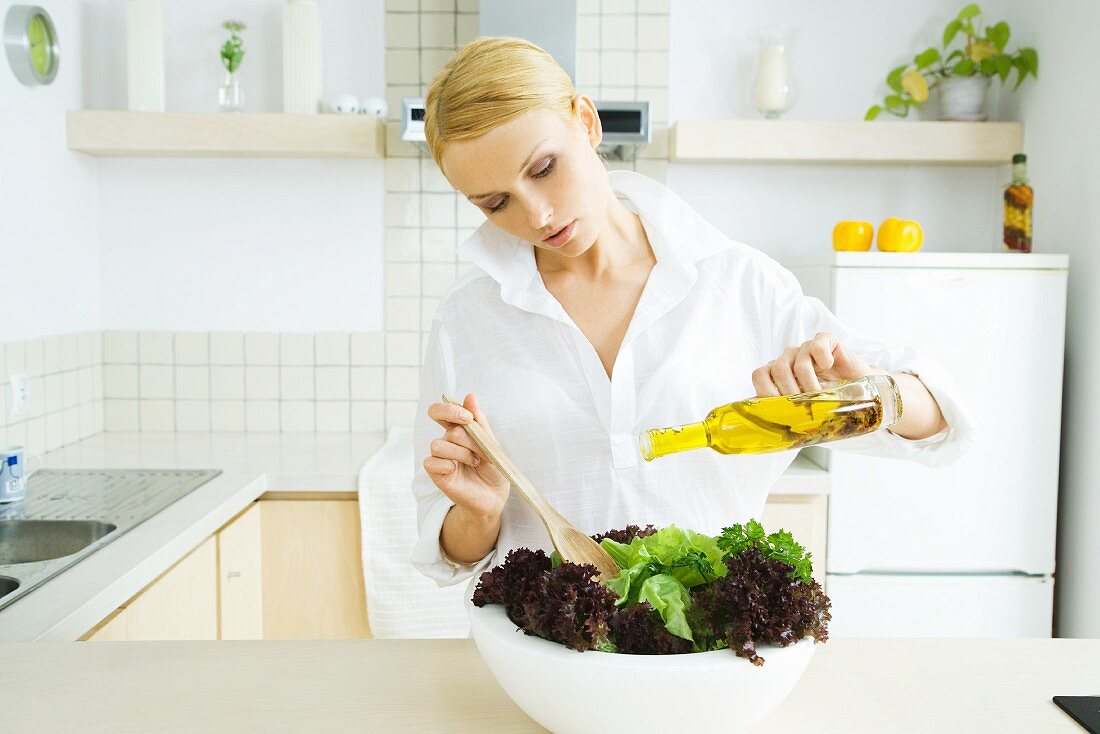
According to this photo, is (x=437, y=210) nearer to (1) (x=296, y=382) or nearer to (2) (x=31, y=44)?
(1) (x=296, y=382)

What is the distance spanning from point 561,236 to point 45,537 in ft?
3.95

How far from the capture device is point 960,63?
8.76 ft

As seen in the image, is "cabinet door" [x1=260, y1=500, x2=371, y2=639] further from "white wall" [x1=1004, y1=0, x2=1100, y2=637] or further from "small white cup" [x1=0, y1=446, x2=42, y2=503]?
"white wall" [x1=1004, y1=0, x2=1100, y2=637]

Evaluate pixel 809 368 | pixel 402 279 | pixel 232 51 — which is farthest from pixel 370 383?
pixel 809 368

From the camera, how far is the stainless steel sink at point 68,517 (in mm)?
1491

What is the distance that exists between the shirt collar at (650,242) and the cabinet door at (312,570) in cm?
117

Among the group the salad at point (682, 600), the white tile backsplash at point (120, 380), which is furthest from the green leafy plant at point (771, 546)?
the white tile backsplash at point (120, 380)

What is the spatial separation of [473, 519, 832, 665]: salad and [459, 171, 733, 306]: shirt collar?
550 mm

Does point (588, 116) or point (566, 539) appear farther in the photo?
point (588, 116)

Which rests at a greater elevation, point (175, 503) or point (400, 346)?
point (400, 346)

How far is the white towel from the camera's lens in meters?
2.26

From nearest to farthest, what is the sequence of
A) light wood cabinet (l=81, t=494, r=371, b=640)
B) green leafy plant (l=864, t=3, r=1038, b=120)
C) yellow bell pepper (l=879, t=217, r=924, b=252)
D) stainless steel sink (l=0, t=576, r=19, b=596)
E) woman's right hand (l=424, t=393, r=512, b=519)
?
woman's right hand (l=424, t=393, r=512, b=519) < stainless steel sink (l=0, t=576, r=19, b=596) < light wood cabinet (l=81, t=494, r=371, b=640) < yellow bell pepper (l=879, t=217, r=924, b=252) < green leafy plant (l=864, t=3, r=1038, b=120)

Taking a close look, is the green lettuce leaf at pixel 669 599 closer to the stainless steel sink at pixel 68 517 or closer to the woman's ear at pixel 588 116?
the woman's ear at pixel 588 116

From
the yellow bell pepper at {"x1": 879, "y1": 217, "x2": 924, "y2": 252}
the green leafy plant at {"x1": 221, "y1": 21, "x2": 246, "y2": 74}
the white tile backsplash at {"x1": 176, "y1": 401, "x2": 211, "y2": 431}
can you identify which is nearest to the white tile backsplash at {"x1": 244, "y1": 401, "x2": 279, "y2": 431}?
the white tile backsplash at {"x1": 176, "y1": 401, "x2": 211, "y2": 431}
